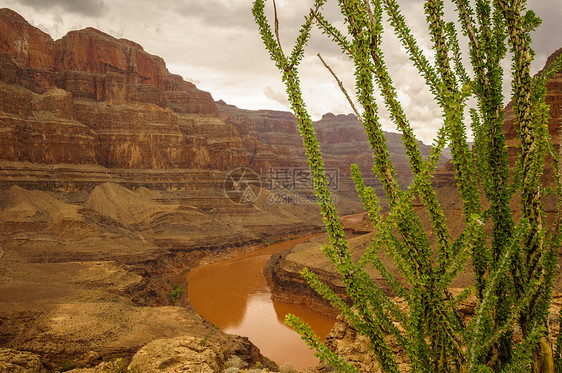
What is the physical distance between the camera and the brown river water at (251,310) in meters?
21.6

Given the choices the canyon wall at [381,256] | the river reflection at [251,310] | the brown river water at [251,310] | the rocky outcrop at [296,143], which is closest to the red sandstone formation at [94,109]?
the rocky outcrop at [296,143]

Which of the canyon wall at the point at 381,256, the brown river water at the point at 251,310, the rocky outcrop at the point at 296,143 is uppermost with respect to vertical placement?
the rocky outcrop at the point at 296,143

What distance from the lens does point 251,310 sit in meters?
28.4

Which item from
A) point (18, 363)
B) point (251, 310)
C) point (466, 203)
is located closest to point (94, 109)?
point (251, 310)

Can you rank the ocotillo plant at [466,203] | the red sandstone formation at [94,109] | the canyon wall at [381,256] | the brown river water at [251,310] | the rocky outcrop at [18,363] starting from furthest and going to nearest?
the red sandstone formation at [94,109] < the canyon wall at [381,256] < the brown river water at [251,310] < the rocky outcrop at [18,363] < the ocotillo plant at [466,203]

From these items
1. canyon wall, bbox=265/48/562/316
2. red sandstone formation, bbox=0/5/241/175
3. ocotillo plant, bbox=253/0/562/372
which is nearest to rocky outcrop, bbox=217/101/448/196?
red sandstone formation, bbox=0/5/241/175

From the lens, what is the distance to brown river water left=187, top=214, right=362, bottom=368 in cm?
2161

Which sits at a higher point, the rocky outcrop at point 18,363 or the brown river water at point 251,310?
the rocky outcrop at point 18,363

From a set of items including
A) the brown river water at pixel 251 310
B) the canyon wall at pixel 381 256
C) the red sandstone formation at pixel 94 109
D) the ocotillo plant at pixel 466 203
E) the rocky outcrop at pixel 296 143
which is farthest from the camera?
the rocky outcrop at pixel 296 143

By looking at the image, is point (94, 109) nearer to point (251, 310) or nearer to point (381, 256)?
point (251, 310)

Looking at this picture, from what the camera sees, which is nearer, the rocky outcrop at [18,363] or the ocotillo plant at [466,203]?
the ocotillo plant at [466,203]

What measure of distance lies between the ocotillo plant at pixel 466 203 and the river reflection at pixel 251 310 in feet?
54.0

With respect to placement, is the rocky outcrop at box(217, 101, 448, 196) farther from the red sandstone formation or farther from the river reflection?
the river reflection

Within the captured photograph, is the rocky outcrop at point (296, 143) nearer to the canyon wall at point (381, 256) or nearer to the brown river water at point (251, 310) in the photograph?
the brown river water at point (251, 310)
